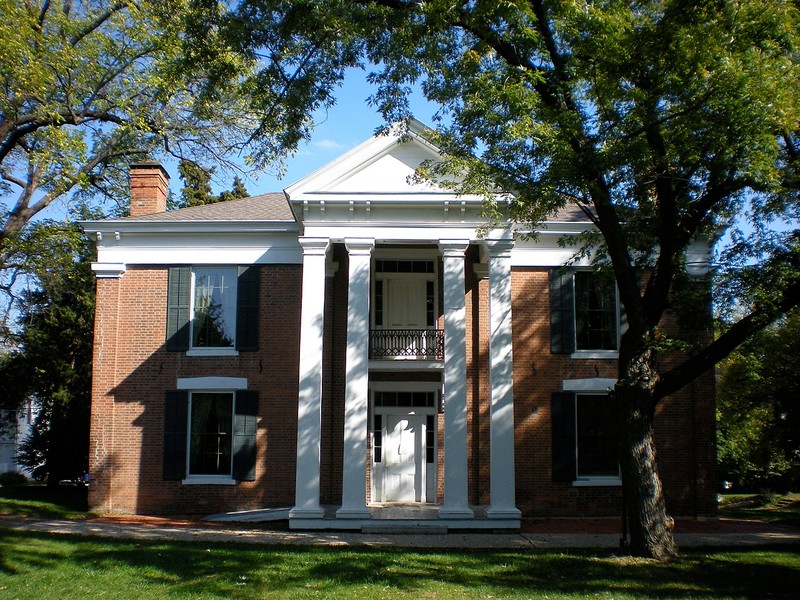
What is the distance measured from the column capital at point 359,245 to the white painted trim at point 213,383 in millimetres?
4284

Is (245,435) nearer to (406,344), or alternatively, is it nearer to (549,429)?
(406,344)

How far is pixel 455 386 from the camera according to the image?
16172mm

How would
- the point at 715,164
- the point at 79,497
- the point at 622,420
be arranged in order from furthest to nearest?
the point at 79,497 → the point at 622,420 → the point at 715,164

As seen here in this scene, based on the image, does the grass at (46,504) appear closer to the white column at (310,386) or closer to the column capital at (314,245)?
the white column at (310,386)

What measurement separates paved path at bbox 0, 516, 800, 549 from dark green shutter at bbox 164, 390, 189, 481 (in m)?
1.92

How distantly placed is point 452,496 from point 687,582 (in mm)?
6154

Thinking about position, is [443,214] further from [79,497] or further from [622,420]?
[79,497]

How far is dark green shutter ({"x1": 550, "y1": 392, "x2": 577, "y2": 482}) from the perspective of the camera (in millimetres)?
17891

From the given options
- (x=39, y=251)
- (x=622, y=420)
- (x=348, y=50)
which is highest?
(x=348, y=50)

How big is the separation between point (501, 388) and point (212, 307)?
24.2 ft

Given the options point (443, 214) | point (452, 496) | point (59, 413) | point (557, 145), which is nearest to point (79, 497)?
point (59, 413)

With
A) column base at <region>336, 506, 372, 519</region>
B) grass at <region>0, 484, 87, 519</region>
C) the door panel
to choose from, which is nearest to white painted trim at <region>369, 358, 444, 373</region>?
the door panel

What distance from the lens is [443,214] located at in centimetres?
1686

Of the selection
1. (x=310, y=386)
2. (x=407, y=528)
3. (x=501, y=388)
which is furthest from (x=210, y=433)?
(x=501, y=388)
